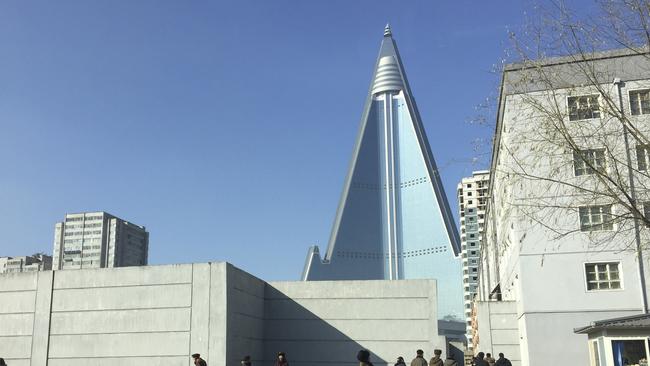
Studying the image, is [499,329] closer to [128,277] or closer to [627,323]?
[627,323]

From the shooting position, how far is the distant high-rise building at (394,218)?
130m

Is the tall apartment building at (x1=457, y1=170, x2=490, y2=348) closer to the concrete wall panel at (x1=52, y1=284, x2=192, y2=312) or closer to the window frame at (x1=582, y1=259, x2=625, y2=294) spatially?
the window frame at (x1=582, y1=259, x2=625, y2=294)

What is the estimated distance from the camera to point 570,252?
2717cm

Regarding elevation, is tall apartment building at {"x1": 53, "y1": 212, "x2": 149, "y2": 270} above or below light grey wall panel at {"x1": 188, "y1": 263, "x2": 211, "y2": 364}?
above

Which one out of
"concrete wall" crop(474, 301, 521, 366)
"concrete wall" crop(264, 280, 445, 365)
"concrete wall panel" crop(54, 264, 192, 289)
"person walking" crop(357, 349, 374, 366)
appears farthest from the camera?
"concrete wall" crop(474, 301, 521, 366)

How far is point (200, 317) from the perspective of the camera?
2547cm

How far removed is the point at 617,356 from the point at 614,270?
402 inches

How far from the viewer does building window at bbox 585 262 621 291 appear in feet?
87.4

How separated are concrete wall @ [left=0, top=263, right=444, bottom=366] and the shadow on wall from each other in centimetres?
5

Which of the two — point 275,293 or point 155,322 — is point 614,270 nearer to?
point 275,293

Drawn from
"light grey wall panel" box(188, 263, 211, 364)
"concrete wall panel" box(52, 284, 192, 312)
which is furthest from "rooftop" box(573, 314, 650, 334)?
"concrete wall panel" box(52, 284, 192, 312)

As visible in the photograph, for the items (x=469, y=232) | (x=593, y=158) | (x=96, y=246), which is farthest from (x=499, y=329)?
(x=96, y=246)

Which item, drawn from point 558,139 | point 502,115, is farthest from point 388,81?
point 558,139

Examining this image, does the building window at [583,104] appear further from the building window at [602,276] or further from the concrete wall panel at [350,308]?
the concrete wall panel at [350,308]
